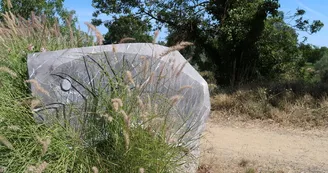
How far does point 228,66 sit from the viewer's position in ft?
41.9

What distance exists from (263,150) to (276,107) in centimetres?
265

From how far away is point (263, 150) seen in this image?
19.9 ft

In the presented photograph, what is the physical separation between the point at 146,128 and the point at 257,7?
973 centimetres

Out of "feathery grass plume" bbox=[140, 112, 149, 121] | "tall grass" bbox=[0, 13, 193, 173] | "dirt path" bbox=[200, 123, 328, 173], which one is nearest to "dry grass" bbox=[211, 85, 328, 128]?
"dirt path" bbox=[200, 123, 328, 173]

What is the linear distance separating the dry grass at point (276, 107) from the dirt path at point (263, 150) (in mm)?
457

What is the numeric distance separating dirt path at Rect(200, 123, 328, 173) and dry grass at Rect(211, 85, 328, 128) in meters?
0.46

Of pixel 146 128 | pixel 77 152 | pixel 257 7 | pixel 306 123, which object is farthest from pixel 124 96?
pixel 257 7

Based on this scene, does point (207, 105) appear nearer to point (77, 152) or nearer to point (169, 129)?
point (169, 129)

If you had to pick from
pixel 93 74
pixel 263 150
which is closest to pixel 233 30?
pixel 263 150

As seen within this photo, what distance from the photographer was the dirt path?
5027mm

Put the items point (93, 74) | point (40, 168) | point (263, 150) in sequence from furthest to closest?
1. point (263, 150)
2. point (93, 74)
3. point (40, 168)

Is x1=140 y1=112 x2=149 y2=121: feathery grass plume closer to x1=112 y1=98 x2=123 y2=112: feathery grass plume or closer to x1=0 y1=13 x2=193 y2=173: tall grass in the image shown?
x1=0 y1=13 x2=193 y2=173: tall grass

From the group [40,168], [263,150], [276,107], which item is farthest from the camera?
[276,107]

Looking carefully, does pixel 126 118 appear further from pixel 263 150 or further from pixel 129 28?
pixel 129 28
